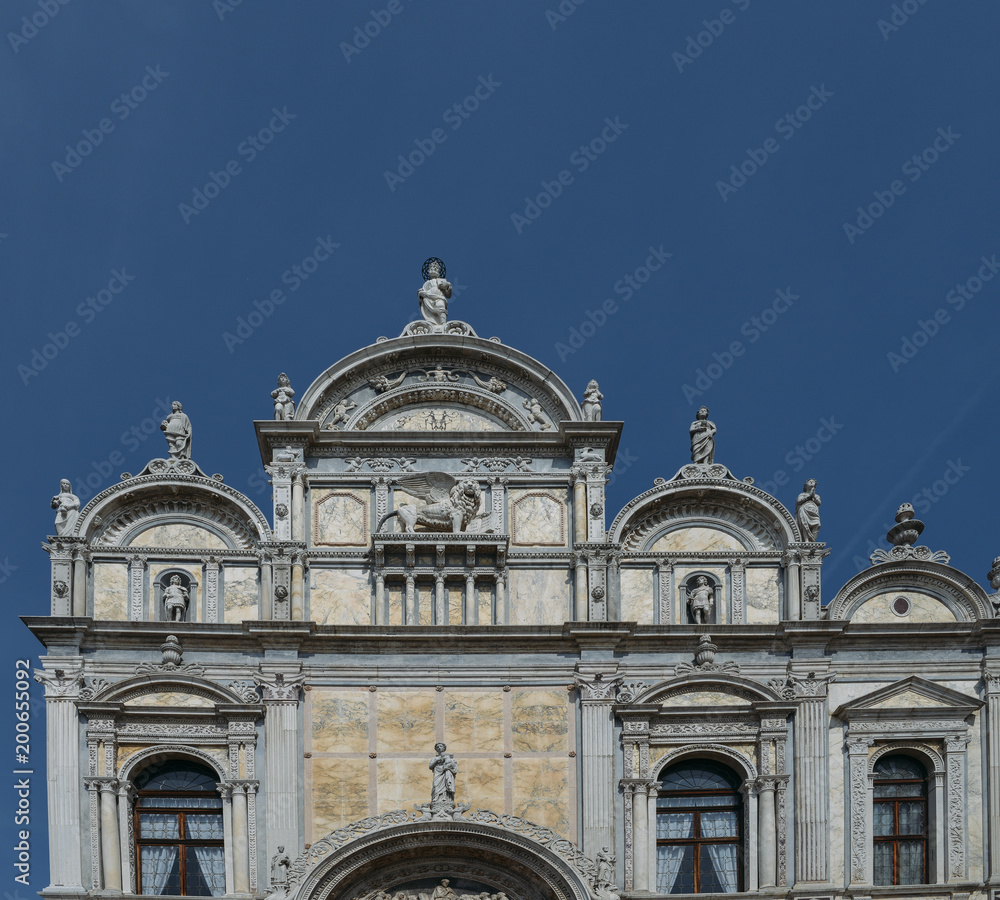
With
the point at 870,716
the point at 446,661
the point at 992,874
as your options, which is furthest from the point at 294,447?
the point at 992,874

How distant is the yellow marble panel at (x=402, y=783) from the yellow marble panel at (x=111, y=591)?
15.3 ft

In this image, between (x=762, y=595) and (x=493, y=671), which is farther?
(x=762, y=595)

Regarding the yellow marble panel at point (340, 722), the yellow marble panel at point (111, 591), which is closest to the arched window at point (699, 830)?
the yellow marble panel at point (340, 722)

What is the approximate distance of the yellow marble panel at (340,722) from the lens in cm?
2570

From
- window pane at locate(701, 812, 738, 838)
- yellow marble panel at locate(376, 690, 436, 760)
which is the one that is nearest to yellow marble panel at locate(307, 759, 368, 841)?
yellow marble panel at locate(376, 690, 436, 760)

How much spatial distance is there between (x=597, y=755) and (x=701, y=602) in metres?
2.90

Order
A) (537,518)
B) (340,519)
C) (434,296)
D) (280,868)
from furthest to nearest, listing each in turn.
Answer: (434,296)
(537,518)
(340,519)
(280,868)

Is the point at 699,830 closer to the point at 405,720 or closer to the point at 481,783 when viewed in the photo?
the point at 481,783

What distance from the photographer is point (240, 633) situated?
25922 mm

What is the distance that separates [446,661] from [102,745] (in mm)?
5285

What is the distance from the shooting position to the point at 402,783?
2562 cm

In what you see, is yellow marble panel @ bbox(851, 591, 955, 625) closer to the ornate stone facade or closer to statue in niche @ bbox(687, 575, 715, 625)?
the ornate stone facade

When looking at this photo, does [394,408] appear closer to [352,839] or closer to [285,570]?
[285,570]

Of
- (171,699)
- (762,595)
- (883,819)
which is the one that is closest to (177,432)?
(171,699)
